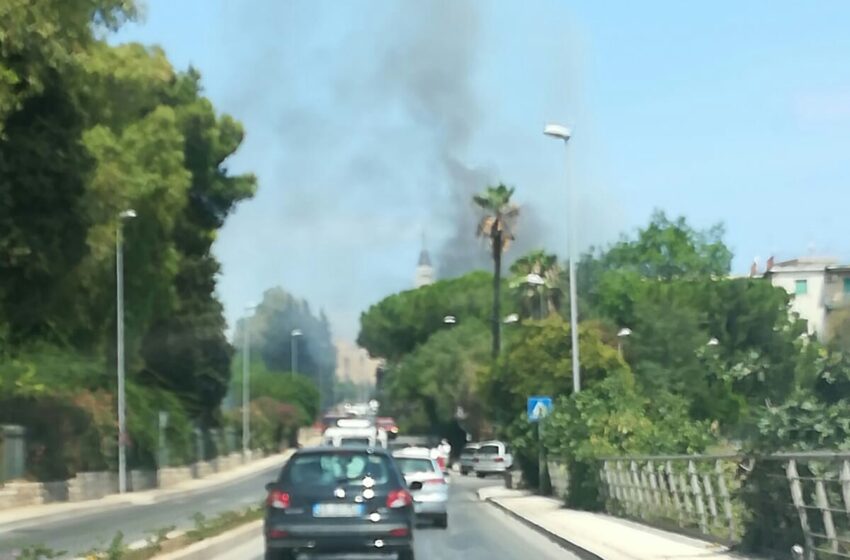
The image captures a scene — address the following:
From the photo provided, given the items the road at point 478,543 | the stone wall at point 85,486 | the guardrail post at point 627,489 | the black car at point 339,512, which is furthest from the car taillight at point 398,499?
the stone wall at point 85,486

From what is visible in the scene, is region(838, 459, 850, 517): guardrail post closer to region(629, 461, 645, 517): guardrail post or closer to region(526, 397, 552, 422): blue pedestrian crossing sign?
region(629, 461, 645, 517): guardrail post

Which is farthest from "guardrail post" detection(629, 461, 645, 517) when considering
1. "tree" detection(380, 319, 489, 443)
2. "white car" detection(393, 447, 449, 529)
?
"tree" detection(380, 319, 489, 443)

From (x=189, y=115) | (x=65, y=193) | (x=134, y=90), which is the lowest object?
(x=65, y=193)

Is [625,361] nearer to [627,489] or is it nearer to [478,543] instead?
[627,489]

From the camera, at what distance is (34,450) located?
44.6 m

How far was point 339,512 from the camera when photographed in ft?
54.9

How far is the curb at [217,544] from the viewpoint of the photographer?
18.4 meters

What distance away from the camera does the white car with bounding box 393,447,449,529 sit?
28328 millimetres

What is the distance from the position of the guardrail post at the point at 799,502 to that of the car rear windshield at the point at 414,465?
14.0 meters

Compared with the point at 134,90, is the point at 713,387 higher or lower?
lower

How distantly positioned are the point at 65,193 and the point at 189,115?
110 ft

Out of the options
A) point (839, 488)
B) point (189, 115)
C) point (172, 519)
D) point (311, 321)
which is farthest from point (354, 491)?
point (311, 321)

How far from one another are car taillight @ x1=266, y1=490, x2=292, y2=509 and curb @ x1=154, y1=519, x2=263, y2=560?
61.7 inches

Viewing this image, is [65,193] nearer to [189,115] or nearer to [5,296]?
[5,296]
